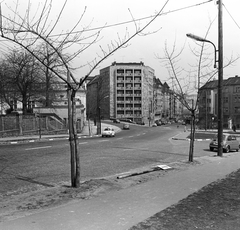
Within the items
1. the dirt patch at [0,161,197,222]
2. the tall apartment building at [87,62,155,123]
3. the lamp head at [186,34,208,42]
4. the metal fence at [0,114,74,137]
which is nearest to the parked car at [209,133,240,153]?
the lamp head at [186,34,208,42]

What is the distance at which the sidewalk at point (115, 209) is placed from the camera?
15.9ft

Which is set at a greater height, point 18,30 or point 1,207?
point 18,30

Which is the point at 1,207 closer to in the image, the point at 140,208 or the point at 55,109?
the point at 140,208

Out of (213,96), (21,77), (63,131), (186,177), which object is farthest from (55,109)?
(213,96)

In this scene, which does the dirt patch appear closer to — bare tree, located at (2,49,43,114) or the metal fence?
the metal fence

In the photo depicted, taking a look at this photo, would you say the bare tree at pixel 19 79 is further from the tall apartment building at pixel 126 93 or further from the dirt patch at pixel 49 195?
the tall apartment building at pixel 126 93

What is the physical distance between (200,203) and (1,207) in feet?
13.0

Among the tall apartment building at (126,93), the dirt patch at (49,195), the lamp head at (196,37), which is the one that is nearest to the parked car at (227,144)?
the lamp head at (196,37)

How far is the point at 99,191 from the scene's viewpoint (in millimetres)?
7406

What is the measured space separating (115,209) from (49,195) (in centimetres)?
184

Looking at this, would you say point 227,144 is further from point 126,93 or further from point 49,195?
point 126,93

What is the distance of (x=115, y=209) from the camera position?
5.82 metres

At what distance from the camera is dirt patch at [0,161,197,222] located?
5758 millimetres

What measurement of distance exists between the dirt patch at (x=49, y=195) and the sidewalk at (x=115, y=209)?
1.10 ft
